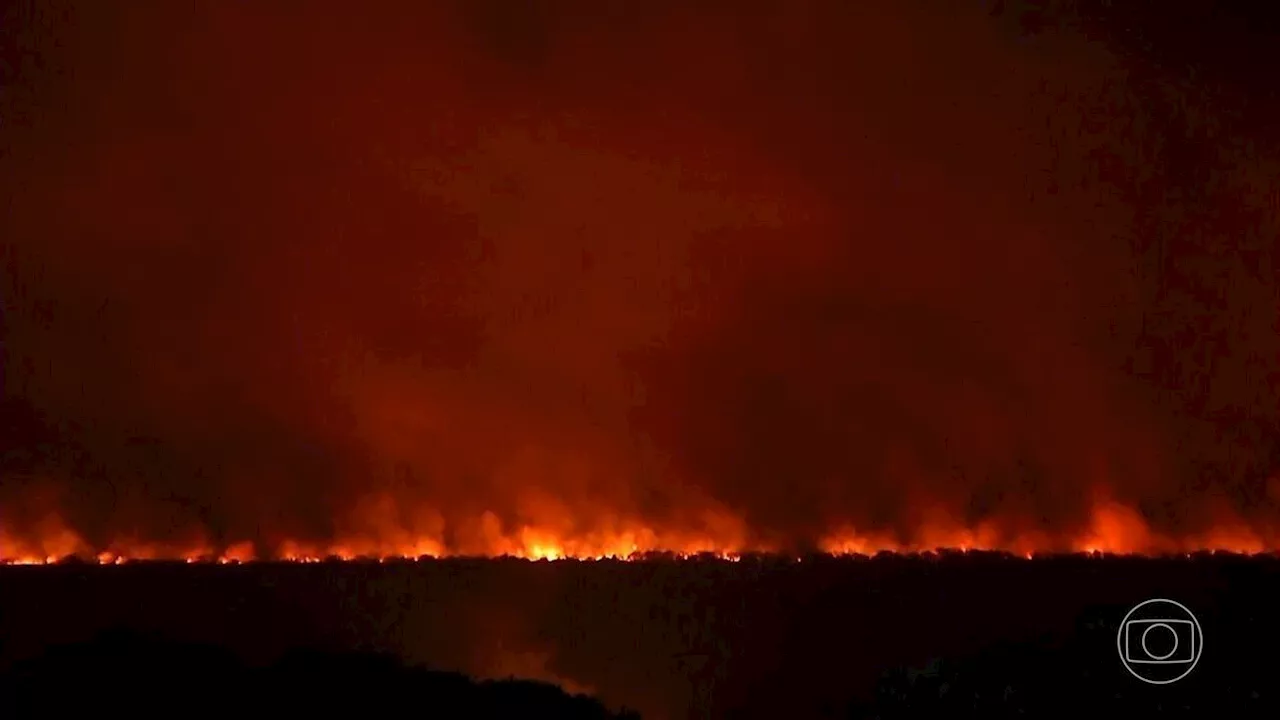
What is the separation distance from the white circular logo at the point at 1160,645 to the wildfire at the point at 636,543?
95cm

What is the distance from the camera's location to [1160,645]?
4.27 metres

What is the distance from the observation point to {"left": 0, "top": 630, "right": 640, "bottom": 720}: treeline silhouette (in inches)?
148

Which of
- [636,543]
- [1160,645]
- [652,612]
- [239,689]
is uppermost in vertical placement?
[636,543]

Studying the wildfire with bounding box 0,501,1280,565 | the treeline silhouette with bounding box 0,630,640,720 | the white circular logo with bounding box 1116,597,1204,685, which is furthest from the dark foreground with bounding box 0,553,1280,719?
the treeline silhouette with bounding box 0,630,640,720

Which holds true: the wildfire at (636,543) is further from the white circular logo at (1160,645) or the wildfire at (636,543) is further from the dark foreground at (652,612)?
the white circular logo at (1160,645)

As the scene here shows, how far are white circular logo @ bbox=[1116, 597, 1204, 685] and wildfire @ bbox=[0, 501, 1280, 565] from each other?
3.13ft

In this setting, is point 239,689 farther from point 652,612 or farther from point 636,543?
point 636,543

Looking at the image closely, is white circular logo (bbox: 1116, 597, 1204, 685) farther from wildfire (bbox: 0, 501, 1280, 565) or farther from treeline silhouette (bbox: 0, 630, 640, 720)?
treeline silhouette (bbox: 0, 630, 640, 720)

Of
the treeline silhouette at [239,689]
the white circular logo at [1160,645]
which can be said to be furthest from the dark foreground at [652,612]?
the treeline silhouette at [239,689]

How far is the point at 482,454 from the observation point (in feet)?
18.9

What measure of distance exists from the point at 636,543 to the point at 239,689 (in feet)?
6.88

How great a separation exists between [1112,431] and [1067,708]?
7.25ft

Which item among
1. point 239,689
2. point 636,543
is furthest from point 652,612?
point 239,689

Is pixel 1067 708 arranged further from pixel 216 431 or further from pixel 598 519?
pixel 216 431
